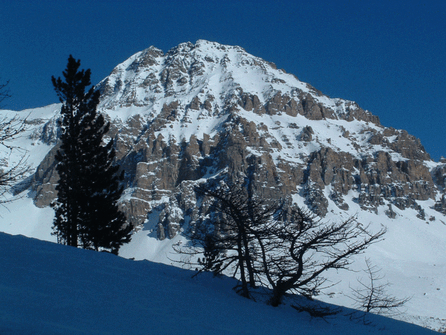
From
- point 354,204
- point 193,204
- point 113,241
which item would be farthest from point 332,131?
point 113,241

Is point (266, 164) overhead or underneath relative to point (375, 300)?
overhead

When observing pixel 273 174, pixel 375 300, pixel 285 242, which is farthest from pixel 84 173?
pixel 273 174

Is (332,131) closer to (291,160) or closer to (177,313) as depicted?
(291,160)

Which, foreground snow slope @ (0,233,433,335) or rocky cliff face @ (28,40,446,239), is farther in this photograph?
rocky cliff face @ (28,40,446,239)

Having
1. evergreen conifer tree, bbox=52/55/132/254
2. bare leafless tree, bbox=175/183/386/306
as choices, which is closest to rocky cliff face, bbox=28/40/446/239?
evergreen conifer tree, bbox=52/55/132/254

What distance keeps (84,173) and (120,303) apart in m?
17.4

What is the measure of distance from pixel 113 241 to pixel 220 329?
1838 centimetres

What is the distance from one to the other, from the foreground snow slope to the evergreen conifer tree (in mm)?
11969

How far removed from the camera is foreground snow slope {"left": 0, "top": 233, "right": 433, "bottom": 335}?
5043 mm

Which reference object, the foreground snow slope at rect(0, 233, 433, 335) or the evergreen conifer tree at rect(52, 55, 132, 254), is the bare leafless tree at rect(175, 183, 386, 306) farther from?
the evergreen conifer tree at rect(52, 55, 132, 254)

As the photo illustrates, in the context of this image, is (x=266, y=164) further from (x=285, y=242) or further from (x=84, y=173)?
(x=285, y=242)

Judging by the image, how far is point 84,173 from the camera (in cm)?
2225

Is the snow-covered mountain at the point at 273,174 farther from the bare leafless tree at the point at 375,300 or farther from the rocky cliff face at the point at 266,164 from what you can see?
the bare leafless tree at the point at 375,300

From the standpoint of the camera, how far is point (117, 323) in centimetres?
527
